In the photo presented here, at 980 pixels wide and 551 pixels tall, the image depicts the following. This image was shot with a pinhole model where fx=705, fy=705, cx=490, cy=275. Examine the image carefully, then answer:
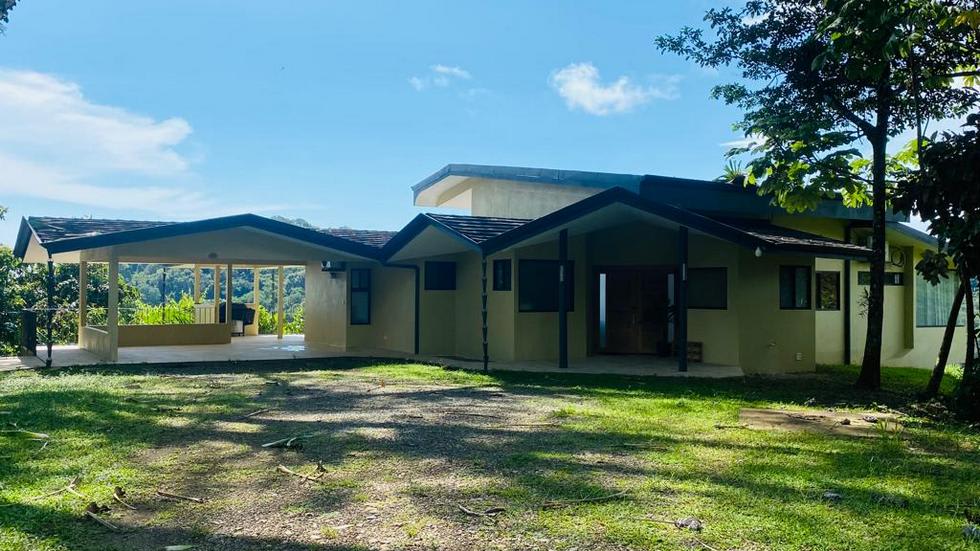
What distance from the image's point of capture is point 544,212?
620 inches

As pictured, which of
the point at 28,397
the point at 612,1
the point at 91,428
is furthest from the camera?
the point at 612,1

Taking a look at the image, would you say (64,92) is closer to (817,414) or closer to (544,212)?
(544,212)

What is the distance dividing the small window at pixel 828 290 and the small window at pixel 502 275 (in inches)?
278

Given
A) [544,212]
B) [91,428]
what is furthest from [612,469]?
[544,212]

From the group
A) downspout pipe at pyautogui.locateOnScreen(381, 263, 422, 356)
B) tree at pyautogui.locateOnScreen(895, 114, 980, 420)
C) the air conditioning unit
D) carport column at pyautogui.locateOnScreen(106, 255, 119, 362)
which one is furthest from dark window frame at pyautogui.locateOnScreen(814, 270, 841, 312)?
carport column at pyautogui.locateOnScreen(106, 255, 119, 362)

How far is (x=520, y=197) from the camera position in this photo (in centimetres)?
1644

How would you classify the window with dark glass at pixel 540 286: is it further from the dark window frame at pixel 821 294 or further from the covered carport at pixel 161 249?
the dark window frame at pixel 821 294

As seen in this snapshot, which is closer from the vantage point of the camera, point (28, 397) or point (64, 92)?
point (28, 397)

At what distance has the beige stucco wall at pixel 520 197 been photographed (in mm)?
15141

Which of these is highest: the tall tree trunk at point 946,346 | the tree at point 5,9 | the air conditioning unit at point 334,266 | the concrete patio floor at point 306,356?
the tree at point 5,9

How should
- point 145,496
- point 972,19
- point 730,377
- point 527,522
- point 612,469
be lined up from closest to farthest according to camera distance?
point 527,522, point 145,496, point 612,469, point 972,19, point 730,377

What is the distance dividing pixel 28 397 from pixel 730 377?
10.0m

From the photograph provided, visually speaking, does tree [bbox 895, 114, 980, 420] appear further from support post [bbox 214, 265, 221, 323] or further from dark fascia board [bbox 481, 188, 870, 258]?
support post [bbox 214, 265, 221, 323]

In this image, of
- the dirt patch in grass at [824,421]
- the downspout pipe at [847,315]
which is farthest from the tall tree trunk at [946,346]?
the downspout pipe at [847,315]
